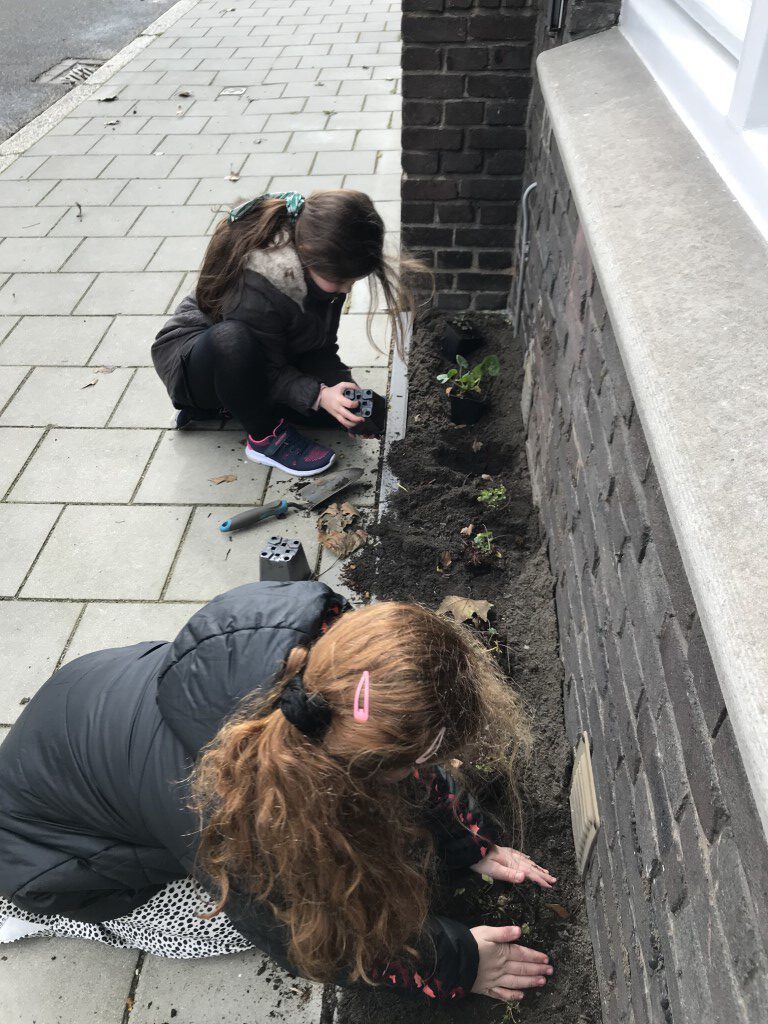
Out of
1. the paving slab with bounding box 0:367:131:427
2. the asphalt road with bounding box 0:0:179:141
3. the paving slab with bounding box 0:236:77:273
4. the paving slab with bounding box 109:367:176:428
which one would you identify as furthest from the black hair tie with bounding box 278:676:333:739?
the asphalt road with bounding box 0:0:179:141

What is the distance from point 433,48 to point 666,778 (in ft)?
11.3

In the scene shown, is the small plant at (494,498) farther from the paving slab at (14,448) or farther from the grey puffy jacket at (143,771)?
the paving slab at (14,448)

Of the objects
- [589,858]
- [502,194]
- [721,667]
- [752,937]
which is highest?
[721,667]

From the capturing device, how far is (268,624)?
170 centimetres

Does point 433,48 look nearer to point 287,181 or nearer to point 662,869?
point 287,181

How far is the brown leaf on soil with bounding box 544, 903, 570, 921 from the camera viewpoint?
7.25 ft

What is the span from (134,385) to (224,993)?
2.82 meters

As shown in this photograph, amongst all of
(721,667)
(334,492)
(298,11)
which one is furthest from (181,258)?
(298,11)

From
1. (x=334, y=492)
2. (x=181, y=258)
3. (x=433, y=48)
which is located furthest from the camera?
(x=181, y=258)

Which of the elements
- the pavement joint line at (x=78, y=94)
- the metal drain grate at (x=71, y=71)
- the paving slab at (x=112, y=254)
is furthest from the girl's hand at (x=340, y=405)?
the metal drain grate at (x=71, y=71)

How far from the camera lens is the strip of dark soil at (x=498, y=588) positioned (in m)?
2.07

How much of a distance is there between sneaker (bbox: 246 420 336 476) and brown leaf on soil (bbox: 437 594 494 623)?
98 centimetres

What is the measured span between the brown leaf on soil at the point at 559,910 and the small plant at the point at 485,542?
1.25m

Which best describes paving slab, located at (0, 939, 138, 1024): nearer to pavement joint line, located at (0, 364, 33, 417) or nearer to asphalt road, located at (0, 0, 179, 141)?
pavement joint line, located at (0, 364, 33, 417)
